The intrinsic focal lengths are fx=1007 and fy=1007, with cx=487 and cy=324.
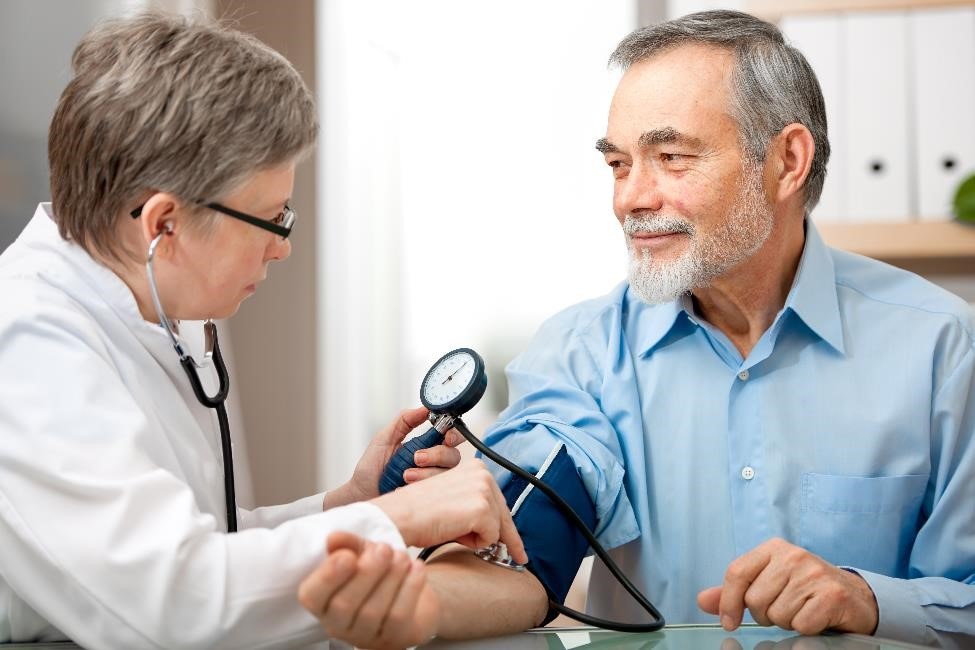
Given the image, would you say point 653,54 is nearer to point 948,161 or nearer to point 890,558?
point 890,558

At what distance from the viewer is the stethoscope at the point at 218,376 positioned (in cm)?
104

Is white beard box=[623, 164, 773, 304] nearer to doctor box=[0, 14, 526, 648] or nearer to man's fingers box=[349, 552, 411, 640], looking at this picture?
doctor box=[0, 14, 526, 648]

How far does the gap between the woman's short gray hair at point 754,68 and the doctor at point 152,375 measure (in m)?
0.66

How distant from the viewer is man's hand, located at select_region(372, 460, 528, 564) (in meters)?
0.96

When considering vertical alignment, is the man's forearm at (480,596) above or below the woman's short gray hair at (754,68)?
below

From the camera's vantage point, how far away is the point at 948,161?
221 centimetres

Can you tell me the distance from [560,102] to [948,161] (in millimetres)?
1379

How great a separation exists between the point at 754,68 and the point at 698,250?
0.30m

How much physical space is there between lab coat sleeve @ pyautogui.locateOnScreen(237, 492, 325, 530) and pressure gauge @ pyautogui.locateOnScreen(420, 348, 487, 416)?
262 mm

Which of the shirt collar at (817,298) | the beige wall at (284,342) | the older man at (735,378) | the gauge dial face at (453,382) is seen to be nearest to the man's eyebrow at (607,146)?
the older man at (735,378)

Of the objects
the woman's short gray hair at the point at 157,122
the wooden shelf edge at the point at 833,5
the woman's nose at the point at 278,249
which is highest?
the wooden shelf edge at the point at 833,5

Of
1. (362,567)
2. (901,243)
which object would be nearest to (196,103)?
(362,567)

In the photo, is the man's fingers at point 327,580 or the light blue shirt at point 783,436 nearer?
the man's fingers at point 327,580

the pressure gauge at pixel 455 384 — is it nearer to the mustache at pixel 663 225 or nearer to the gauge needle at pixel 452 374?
the gauge needle at pixel 452 374
